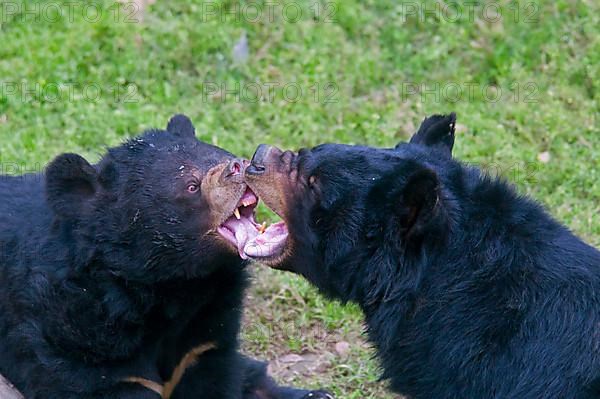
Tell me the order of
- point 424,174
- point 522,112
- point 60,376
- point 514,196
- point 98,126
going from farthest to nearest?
point 522,112 < point 98,126 < point 60,376 < point 514,196 < point 424,174

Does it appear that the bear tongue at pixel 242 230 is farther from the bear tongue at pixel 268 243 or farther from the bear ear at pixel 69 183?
the bear ear at pixel 69 183

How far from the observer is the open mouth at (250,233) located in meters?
4.32

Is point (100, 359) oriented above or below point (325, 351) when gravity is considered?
above

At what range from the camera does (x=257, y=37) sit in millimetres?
8711

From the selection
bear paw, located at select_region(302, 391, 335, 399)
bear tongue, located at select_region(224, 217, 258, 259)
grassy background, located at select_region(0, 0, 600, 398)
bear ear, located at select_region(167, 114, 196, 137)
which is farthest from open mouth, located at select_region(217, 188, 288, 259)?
grassy background, located at select_region(0, 0, 600, 398)

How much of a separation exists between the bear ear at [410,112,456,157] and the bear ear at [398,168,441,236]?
623mm

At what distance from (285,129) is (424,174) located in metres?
4.11

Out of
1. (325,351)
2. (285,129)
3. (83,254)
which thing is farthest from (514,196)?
(285,129)

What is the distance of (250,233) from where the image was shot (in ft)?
15.0

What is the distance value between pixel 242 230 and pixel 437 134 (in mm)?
961

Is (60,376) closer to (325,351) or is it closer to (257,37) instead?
(325,351)

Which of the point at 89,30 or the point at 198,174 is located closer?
the point at 198,174

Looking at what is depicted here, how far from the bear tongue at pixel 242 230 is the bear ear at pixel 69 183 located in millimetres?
681

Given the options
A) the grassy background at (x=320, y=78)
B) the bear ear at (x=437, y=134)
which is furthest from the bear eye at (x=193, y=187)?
the grassy background at (x=320, y=78)
